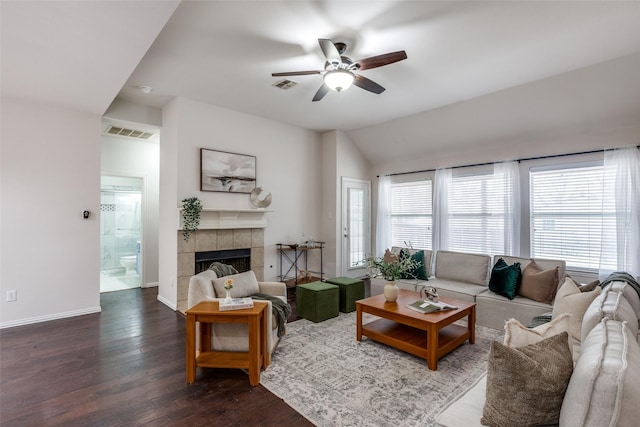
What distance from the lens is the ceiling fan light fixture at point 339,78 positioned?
3.09m

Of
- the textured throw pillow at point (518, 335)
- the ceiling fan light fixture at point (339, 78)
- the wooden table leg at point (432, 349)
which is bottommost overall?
the wooden table leg at point (432, 349)

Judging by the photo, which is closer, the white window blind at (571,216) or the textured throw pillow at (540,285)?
the textured throw pillow at (540,285)

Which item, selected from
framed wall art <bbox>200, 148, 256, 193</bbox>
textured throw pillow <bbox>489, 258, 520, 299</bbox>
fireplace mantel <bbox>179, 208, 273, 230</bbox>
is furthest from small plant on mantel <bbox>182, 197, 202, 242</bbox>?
textured throw pillow <bbox>489, 258, 520, 299</bbox>

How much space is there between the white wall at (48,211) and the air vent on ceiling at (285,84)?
2622mm

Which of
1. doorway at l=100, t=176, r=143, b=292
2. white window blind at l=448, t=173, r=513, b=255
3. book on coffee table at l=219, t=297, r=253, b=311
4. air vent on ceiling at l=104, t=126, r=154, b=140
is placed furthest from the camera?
doorway at l=100, t=176, r=143, b=292

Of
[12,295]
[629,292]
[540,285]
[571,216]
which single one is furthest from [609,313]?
[12,295]

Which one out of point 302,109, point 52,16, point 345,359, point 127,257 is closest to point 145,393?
point 345,359

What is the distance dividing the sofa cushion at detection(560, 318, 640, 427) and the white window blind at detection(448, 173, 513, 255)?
4052 mm

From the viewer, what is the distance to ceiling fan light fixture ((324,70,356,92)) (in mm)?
3086

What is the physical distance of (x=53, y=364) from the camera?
292 centimetres

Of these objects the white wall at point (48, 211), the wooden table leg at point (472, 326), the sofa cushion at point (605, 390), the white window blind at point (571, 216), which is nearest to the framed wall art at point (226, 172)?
the white wall at point (48, 211)

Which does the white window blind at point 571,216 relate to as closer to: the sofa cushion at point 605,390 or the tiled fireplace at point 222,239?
the sofa cushion at point 605,390

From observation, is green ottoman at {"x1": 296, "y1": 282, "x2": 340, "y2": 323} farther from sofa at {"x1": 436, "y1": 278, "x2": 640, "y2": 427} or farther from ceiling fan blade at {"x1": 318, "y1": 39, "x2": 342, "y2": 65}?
ceiling fan blade at {"x1": 318, "y1": 39, "x2": 342, "y2": 65}

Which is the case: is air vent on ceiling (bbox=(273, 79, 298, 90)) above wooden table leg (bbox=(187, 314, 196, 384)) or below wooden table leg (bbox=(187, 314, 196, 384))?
above
